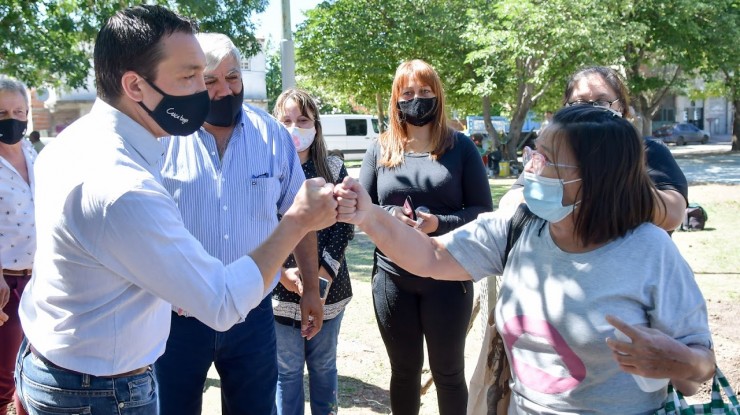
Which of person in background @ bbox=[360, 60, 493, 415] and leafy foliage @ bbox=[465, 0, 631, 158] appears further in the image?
leafy foliage @ bbox=[465, 0, 631, 158]

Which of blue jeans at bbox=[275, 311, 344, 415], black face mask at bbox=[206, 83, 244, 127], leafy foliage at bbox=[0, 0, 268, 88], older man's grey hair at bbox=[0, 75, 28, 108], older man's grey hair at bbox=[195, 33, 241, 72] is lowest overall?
blue jeans at bbox=[275, 311, 344, 415]

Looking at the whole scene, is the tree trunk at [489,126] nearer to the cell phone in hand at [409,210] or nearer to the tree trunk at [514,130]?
the tree trunk at [514,130]

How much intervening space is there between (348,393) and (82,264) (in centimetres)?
336

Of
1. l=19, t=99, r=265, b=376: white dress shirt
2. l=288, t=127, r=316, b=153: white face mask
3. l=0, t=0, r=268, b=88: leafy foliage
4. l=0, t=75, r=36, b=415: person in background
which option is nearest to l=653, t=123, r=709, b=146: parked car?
l=0, t=0, r=268, b=88: leafy foliage

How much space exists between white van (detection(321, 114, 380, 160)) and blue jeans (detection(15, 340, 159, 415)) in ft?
111

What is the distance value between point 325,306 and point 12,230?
185 centimetres

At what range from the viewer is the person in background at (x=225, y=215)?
2869 millimetres

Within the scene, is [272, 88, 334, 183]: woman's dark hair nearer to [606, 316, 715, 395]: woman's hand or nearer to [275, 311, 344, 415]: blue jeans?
[275, 311, 344, 415]: blue jeans

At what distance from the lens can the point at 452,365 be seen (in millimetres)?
3721

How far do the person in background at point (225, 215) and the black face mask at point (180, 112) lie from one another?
575mm

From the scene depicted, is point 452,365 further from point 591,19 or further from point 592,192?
point 591,19

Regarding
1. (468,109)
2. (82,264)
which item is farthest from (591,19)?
(82,264)

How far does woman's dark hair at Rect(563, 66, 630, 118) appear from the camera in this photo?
3250mm

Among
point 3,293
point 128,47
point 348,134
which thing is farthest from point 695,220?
point 348,134
